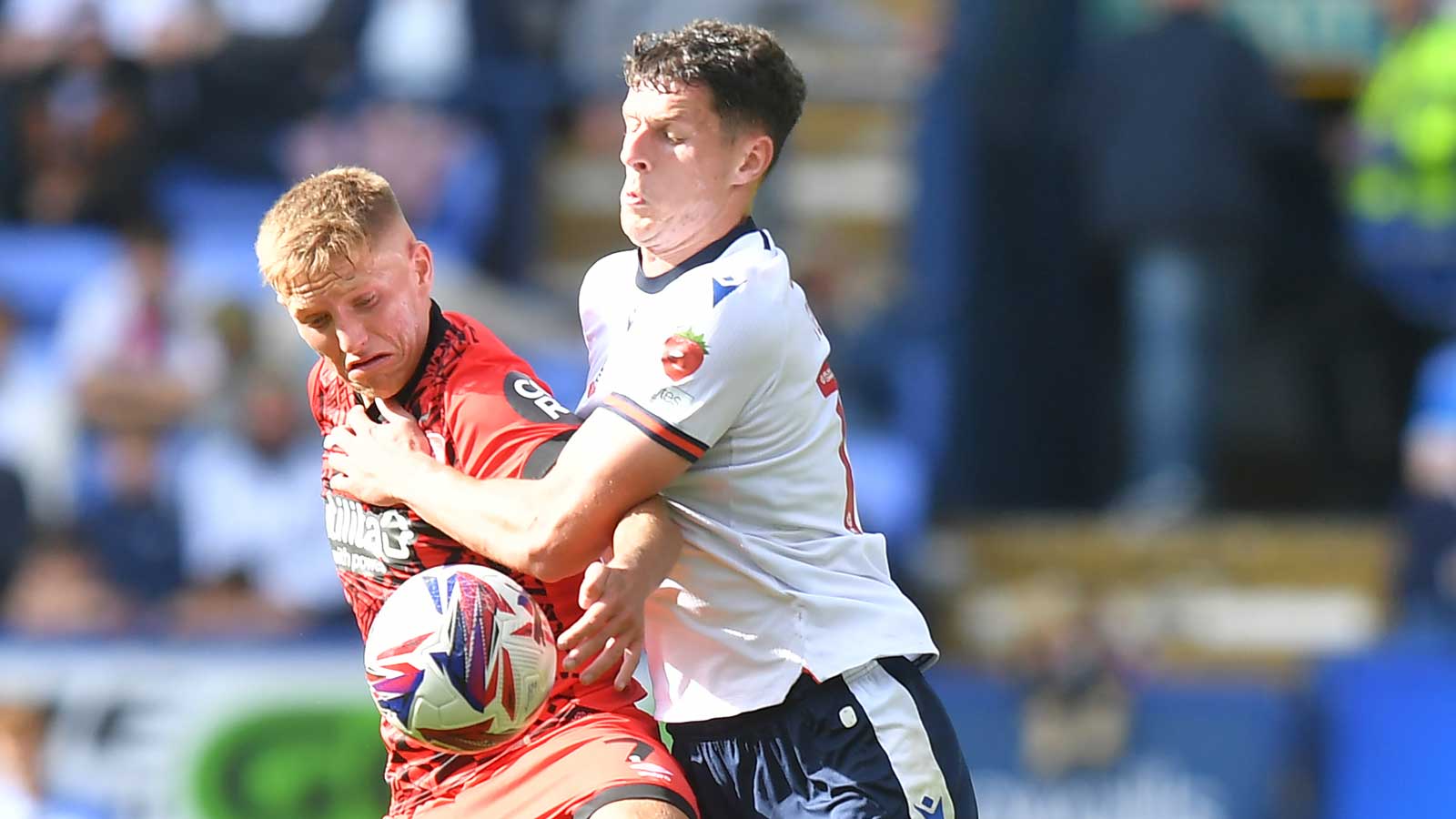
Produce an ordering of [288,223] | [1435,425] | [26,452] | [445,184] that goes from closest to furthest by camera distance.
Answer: [288,223]
[1435,425]
[26,452]
[445,184]

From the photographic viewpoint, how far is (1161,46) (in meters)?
9.43

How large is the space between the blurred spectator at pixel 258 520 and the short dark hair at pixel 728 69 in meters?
5.93

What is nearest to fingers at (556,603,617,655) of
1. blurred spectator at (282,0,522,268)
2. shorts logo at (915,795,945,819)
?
shorts logo at (915,795,945,819)

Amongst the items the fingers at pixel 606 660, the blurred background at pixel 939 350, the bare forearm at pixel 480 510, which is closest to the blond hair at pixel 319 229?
the bare forearm at pixel 480 510

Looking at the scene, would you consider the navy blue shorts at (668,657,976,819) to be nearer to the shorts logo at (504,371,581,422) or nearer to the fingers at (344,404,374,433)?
the shorts logo at (504,371,581,422)

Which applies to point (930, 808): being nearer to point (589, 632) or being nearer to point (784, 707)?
point (784, 707)

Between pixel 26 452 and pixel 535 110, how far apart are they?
3.05m

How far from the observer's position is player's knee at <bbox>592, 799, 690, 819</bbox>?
135 inches

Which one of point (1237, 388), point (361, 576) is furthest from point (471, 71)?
point (361, 576)

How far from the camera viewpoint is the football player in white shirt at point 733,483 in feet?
11.4

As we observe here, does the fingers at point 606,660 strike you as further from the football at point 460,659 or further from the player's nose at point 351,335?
the player's nose at point 351,335

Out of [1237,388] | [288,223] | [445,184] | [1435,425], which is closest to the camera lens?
[288,223]

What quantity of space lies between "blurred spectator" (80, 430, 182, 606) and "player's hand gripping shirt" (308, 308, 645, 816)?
590cm

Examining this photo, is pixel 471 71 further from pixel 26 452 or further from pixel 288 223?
pixel 288 223
